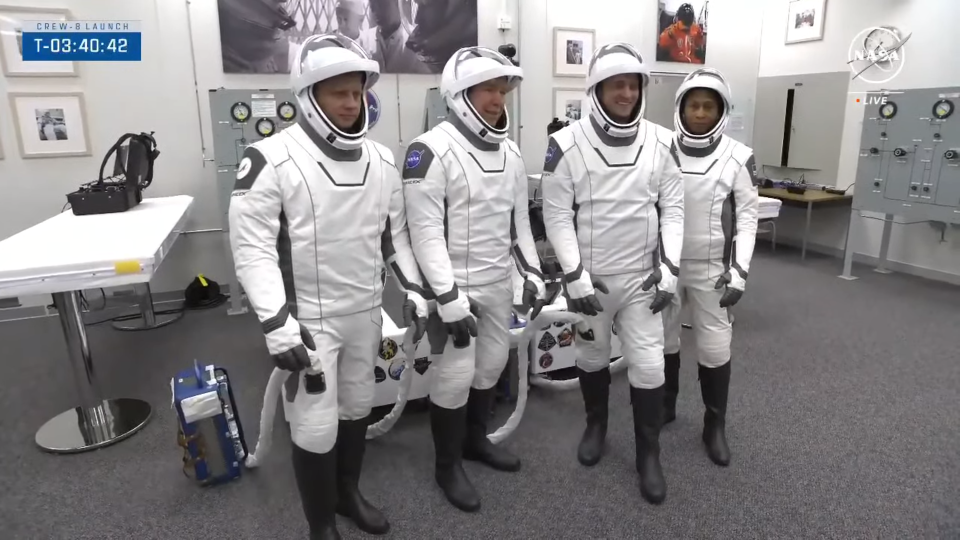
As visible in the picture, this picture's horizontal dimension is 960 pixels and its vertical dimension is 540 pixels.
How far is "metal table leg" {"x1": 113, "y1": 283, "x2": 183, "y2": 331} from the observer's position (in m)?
3.88

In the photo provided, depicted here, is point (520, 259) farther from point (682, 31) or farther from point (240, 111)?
point (682, 31)

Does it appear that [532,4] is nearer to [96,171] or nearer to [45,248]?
[96,171]

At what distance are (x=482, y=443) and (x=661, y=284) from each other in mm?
948

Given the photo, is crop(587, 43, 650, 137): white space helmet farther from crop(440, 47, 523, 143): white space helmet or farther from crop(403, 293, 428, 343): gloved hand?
crop(403, 293, 428, 343): gloved hand

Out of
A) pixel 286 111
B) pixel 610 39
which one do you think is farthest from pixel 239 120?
pixel 610 39

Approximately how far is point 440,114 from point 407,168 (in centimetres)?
268

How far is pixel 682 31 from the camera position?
18.7ft

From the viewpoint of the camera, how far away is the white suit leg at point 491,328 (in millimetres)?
2027

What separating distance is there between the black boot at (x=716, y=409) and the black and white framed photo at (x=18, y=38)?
171 inches

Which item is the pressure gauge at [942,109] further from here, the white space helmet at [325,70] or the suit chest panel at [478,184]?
the white space helmet at [325,70]

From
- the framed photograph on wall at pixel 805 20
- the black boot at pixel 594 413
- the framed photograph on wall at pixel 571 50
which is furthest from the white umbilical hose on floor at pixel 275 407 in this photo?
the framed photograph on wall at pixel 805 20

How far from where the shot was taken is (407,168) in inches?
76.0

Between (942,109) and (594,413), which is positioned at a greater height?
(942,109)

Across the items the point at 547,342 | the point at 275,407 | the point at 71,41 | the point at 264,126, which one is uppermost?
the point at 71,41
